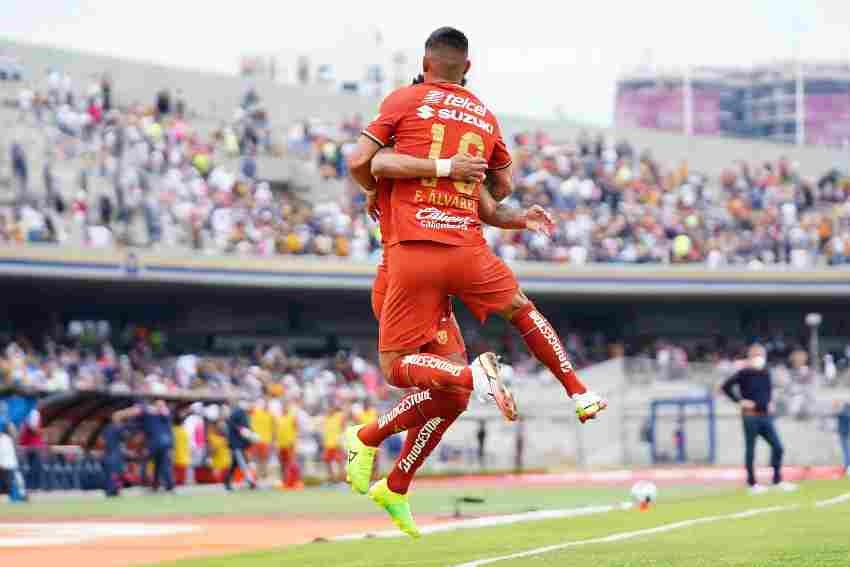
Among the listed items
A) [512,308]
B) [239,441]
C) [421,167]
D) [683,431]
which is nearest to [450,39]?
[421,167]

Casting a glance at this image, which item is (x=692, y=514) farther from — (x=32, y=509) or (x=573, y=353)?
(x=573, y=353)

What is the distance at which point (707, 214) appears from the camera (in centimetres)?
4766

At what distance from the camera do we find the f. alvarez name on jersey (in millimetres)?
9805

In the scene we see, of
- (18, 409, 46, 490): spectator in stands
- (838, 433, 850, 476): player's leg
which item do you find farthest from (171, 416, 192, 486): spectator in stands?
(838, 433, 850, 476): player's leg

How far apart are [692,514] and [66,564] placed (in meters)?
4.96

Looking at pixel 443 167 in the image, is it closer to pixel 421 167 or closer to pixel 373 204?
pixel 421 167

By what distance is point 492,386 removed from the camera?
9422 millimetres

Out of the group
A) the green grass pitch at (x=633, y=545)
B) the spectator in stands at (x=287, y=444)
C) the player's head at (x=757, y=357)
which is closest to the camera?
the green grass pitch at (x=633, y=545)

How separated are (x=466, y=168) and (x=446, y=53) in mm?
632

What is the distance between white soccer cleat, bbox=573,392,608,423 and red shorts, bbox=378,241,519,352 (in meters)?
0.64

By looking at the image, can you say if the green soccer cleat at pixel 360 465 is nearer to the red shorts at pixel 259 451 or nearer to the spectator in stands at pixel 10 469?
the spectator in stands at pixel 10 469

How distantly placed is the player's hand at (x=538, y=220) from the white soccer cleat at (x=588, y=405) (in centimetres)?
103

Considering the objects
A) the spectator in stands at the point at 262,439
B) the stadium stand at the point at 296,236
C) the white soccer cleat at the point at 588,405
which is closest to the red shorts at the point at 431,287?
the white soccer cleat at the point at 588,405

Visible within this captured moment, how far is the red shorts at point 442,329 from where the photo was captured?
10.2m
